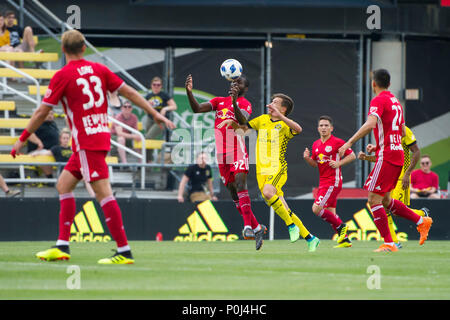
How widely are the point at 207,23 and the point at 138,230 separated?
661 cm

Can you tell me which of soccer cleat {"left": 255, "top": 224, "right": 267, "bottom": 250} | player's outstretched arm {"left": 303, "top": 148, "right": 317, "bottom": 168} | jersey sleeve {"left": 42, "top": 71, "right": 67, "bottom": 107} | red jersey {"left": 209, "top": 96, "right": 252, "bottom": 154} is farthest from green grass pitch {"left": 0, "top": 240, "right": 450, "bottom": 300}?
player's outstretched arm {"left": 303, "top": 148, "right": 317, "bottom": 168}

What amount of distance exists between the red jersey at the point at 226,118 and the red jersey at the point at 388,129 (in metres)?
2.11

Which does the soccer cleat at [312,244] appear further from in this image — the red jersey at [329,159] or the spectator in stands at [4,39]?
the spectator in stands at [4,39]

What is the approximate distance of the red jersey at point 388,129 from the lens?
10609 mm

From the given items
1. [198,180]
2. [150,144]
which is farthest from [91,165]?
[150,144]

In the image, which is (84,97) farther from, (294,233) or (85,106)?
(294,233)

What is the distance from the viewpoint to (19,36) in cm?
2038

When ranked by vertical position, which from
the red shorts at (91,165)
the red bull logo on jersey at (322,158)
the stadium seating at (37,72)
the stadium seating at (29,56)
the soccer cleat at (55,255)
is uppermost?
the stadium seating at (29,56)

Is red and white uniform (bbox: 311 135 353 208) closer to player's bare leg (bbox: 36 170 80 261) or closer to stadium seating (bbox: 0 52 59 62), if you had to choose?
player's bare leg (bbox: 36 170 80 261)

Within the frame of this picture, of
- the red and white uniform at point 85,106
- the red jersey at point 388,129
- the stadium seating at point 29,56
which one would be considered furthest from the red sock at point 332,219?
the stadium seating at point 29,56

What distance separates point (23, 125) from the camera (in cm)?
1855

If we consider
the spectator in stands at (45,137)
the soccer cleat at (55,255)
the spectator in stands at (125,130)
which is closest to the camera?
the soccer cleat at (55,255)

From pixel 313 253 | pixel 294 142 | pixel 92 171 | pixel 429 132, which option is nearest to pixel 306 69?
pixel 294 142

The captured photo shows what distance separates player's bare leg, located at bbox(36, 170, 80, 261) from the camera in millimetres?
8547
